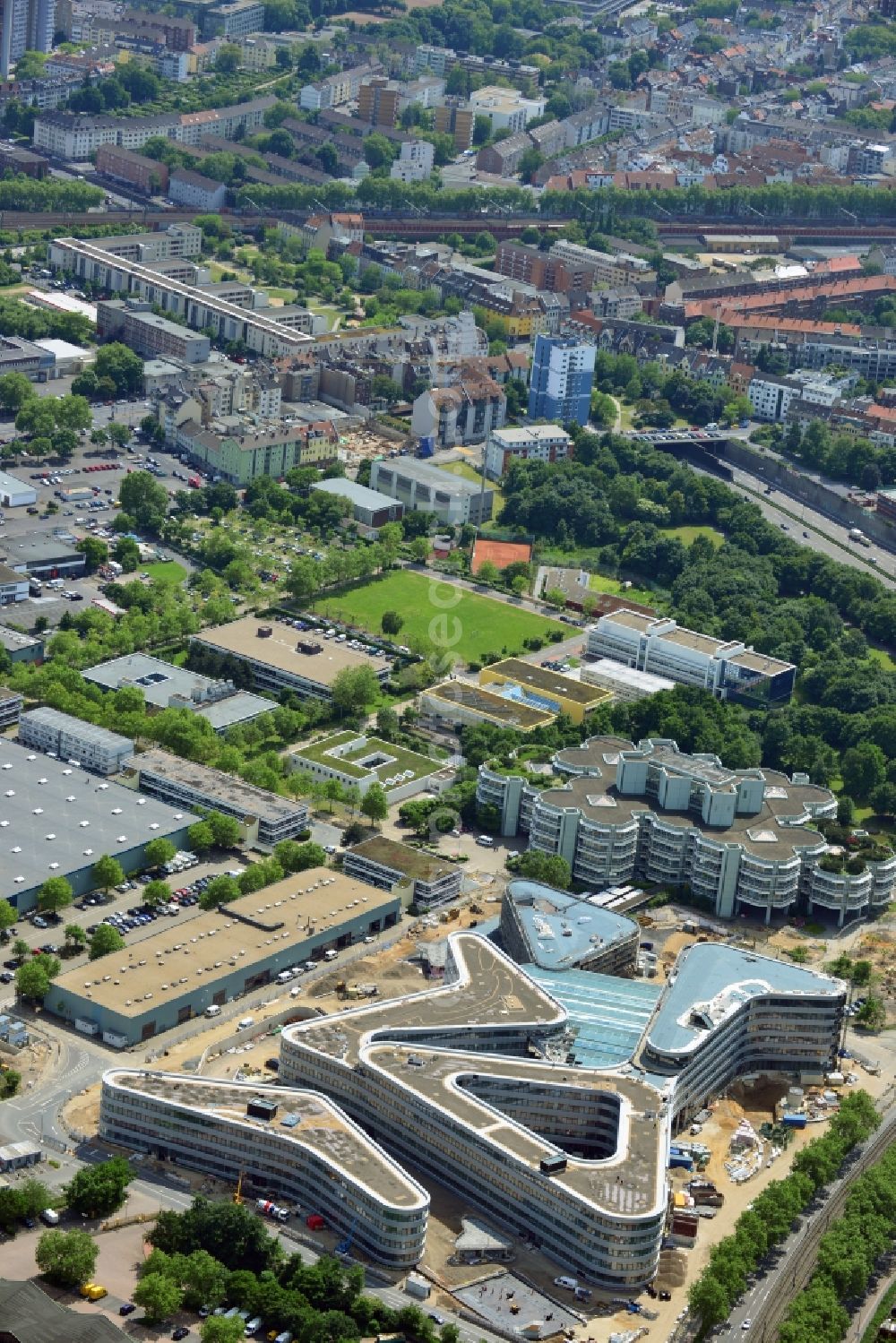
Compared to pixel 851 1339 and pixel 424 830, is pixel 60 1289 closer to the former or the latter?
pixel 851 1339

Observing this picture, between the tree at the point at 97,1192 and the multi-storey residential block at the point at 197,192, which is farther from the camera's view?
the multi-storey residential block at the point at 197,192

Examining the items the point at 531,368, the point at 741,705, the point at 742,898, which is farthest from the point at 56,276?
the point at 742,898

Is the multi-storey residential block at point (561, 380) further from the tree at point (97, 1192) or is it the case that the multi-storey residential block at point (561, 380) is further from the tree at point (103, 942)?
the tree at point (97, 1192)

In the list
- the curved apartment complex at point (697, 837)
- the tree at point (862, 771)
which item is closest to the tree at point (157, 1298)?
the curved apartment complex at point (697, 837)

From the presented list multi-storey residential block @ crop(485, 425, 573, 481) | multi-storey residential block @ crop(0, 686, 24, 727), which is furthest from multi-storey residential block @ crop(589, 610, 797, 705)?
multi-storey residential block @ crop(0, 686, 24, 727)

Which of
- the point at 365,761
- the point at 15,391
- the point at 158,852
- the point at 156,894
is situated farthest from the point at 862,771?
the point at 15,391
